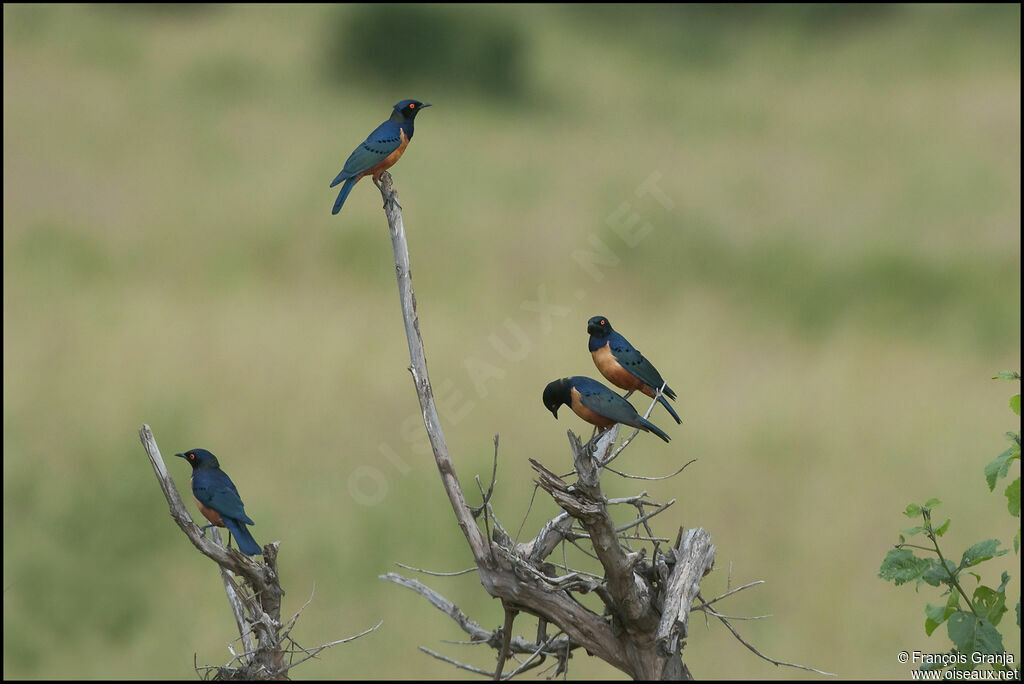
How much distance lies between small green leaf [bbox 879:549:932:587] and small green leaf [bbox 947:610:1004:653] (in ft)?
1.26

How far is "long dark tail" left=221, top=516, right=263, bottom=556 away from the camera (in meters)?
8.09

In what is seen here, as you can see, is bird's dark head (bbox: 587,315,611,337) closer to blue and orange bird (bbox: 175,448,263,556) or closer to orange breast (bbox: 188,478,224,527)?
blue and orange bird (bbox: 175,448,263,556)

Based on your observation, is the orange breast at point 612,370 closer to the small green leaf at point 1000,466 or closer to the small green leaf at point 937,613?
the small green leaf at point 1000,466

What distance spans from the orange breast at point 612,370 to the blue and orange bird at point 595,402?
18.9 inches

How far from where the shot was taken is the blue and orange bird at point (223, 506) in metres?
8.14

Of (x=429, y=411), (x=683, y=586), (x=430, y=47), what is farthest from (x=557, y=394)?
(x=430, y=47)

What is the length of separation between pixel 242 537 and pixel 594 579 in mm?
2666

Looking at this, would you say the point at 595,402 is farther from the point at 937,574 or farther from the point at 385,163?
the point at 385,163

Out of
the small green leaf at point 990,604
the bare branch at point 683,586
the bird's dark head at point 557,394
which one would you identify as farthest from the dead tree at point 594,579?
the small green leaf at point 990,604

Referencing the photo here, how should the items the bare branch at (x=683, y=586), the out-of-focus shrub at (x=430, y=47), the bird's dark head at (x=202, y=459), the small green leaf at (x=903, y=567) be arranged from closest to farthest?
1. the bare branch at (x=683, y=586)
2. the small green leaf at (x=903, y=567)
3. the bird's dark head at (x=202, y=459)
4. the out-of-focus shrub at (x=430, y=47)

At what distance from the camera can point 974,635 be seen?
7.24 meters

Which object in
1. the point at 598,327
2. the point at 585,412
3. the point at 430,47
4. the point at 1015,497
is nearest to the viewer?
the point at 1015,497

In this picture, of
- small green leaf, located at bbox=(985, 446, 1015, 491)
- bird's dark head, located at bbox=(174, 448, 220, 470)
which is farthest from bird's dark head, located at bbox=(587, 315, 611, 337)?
bird's dark head, located at bbox=(174, 448, 220, 470)

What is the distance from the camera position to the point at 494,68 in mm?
51688
